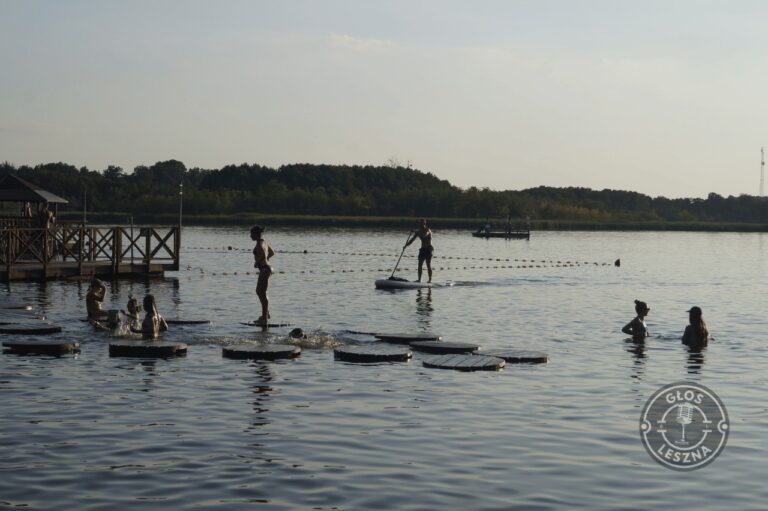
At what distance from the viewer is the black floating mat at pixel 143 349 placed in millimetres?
17594

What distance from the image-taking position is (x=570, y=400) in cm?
1464

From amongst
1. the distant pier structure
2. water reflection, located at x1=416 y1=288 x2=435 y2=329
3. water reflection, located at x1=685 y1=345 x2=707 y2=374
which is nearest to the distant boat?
the distant pier structure

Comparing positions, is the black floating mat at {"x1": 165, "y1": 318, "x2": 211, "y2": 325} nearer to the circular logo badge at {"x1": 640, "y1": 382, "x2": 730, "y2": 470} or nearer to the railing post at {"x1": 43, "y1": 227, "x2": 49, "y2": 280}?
the circular logo badge at {"x1": 640, "y1": 382, "x2": 730, "y2": 470}

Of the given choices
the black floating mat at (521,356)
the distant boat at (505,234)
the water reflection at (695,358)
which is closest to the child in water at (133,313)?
the black floating mat at (521,356)

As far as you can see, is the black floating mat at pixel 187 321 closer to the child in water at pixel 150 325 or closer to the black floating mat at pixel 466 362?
the child in water at pixel 150 325

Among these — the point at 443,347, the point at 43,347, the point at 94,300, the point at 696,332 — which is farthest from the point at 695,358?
the point at 94,300

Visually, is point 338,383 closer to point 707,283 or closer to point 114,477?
point 114,477

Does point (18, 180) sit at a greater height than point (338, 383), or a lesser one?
greater

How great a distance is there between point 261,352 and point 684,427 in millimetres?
7240

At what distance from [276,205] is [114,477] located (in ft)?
508

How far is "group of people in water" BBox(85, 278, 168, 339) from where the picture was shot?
1939cm

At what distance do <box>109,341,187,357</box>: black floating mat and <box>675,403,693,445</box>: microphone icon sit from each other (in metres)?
8.03

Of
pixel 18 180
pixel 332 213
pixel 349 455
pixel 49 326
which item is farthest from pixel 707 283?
pixel 332 213

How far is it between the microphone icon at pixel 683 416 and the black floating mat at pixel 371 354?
4.80 metres
